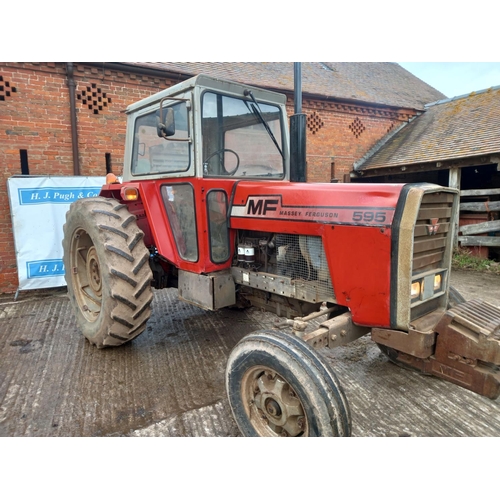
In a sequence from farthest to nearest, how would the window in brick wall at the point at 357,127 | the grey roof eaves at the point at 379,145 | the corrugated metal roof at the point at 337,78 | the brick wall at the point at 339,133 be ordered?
the grey roof eaves at the point at 379,145 → the window in brick wall at the point at 357,127 → the brick wall at the point at 339,133 → the corrugated metal roof at the point at 337,78

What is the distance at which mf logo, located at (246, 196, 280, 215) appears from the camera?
2822 millimetres

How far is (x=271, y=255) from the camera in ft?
9.99

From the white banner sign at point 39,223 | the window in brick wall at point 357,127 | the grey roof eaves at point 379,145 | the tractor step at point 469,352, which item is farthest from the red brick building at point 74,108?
the tractor step at point 469,352

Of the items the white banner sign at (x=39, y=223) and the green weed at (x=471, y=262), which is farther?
the green weed at (x=471, y=262)

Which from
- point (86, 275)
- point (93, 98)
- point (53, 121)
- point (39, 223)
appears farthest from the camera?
point (93, 98)

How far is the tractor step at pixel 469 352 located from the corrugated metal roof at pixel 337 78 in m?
6.59

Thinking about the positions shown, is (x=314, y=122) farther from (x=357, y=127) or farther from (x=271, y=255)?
(x=271, y=255)

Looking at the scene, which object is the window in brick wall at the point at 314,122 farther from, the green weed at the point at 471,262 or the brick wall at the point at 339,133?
the green weed at the point at 471,262

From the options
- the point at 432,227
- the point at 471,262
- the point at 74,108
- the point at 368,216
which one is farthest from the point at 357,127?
the point at 368,216

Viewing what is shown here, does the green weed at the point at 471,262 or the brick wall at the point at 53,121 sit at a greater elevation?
the brick wall at the point at 53,121

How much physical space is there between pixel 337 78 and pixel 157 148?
876cm

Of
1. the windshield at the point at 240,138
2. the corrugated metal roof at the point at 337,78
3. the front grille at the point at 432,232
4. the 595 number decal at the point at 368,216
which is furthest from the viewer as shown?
the corrugated metal roof at the point at 337,78

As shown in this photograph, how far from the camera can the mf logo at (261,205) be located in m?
2.82

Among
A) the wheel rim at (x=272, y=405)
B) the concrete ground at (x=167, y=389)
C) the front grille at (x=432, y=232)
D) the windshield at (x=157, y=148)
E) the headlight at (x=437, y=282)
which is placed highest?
the windshield at (x=157, y=148)
